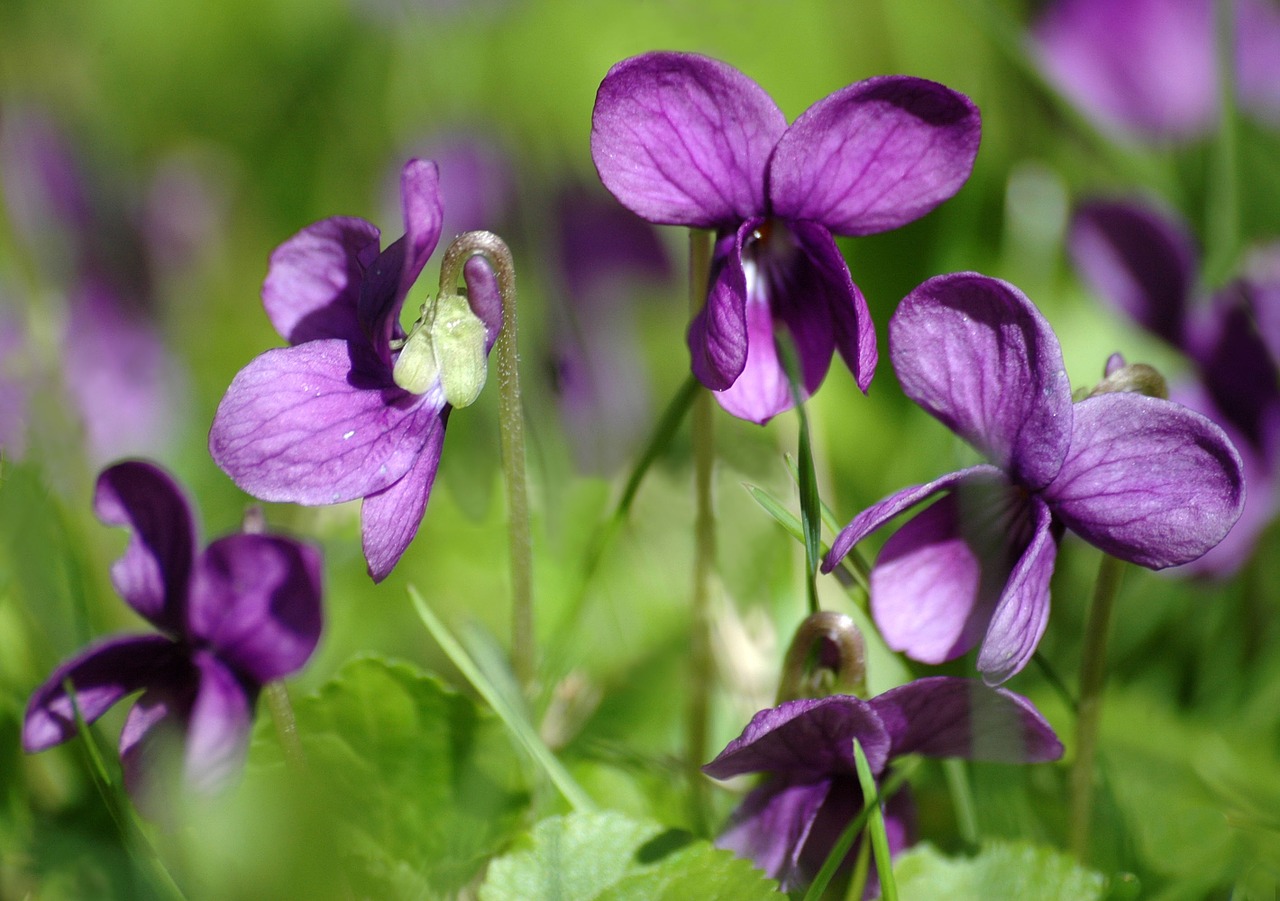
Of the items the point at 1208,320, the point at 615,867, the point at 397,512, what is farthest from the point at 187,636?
the point at 1208,320

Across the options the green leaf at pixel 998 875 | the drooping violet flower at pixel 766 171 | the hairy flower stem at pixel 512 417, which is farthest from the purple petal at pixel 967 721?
the hairy flower stem at pixel 512 417

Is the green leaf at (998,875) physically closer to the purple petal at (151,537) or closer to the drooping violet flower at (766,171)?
the drooping violet flower at (766,171)

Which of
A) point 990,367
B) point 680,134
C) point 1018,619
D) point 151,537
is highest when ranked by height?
→ point 680,134

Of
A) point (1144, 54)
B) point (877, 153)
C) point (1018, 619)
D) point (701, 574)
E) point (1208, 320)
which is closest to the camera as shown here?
point (1018, 619)

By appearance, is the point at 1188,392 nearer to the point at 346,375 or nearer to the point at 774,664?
the point at 774,664

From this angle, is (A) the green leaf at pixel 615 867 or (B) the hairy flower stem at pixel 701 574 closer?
(A) the green leaf at pixel 615 867

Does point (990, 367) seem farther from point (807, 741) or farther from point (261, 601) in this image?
point (261, 601)
